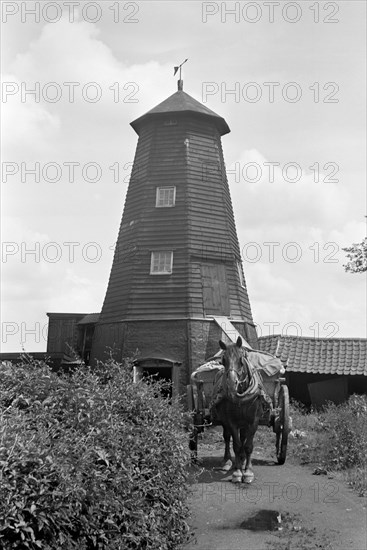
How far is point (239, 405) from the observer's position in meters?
11.2

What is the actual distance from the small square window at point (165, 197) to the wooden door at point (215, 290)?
8.78ft

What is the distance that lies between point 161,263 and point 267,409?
10.5 m

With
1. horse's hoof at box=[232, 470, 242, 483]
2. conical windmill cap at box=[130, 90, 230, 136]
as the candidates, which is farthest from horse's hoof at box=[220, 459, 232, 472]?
conical windmill cap at box=[130, 90, 230, 136]

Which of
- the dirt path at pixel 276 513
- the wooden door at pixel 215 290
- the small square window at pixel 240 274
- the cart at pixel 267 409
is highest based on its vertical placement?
the small square window at pixel 240 274

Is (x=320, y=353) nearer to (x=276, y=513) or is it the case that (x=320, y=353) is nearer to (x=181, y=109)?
(x=181, y=109)

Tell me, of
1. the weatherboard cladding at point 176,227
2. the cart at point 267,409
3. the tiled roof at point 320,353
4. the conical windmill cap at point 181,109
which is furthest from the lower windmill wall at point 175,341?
the conical windmill cap at point 181,109

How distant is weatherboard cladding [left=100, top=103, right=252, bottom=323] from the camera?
70.2 ft

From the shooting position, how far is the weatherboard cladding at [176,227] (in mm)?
21406

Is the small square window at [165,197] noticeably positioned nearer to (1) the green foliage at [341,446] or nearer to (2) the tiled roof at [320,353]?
(2) the tiled roof at [320,353]

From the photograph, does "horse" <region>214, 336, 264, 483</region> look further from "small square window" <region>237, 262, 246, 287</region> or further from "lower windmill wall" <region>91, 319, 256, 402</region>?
"small square window" <region>237, 262, 246, 287</region>

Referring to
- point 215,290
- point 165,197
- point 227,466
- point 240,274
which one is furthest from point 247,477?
point 165,197

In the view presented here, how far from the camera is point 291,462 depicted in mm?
14359

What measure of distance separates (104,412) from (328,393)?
62.4ft

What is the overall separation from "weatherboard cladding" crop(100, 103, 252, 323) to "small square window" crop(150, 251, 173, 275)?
0.15 meters
